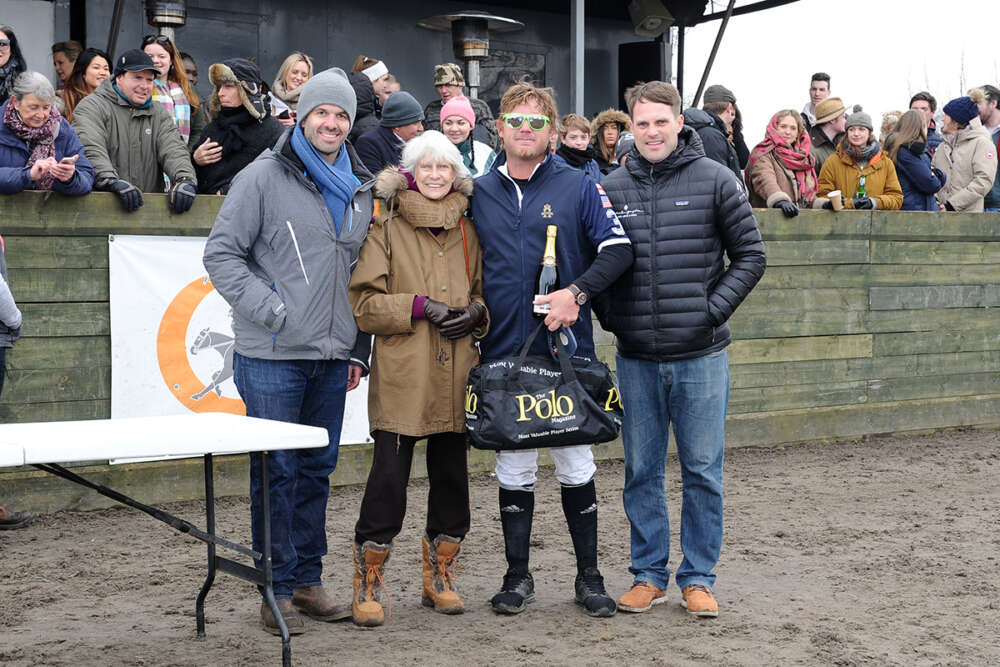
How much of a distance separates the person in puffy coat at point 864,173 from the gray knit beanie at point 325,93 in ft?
17.3

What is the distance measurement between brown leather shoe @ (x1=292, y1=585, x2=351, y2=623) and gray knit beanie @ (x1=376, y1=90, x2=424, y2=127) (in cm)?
338

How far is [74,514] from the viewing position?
6.07 m

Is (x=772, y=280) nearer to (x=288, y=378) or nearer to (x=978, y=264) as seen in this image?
(x=978, y=264)

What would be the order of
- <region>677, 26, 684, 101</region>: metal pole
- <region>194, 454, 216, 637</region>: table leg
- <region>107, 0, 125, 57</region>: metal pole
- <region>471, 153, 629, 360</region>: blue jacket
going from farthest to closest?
<region>677, 26, 684, 101</region>: metal pole, <region>107, 0, 125, 57</region>: metal pole, <region>471, 153, 629, 360</region>: blue jacket, <region>194, 454, 216, 637</region>: table leg

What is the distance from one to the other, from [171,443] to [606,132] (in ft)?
17.3

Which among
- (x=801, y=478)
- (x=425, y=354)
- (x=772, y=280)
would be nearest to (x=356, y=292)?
(x=425, y=354)

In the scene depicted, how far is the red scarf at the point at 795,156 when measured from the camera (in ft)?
27.3

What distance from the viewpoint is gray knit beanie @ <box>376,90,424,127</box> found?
275 inches

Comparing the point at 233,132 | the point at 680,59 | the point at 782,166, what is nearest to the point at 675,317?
the point at 233,132

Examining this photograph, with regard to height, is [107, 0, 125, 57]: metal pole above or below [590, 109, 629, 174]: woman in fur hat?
above

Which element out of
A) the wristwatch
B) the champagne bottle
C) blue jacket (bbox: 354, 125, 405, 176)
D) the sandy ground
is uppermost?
blue jacket (bbox: 354, 125, 405, 176)

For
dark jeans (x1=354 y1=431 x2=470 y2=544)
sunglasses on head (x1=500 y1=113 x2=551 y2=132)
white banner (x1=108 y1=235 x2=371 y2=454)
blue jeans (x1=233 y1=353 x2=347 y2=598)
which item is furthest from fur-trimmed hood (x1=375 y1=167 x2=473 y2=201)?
white banner (x1=108 y1=235 x2=371 y2=454)

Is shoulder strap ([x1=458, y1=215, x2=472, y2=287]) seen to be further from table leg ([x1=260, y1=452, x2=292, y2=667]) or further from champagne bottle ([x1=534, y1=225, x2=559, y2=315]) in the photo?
table leg ([x1=260, y1=452, x2=292, y2=667])

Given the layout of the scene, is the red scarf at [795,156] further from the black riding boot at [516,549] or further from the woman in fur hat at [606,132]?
the black riding boot at [516,549]
